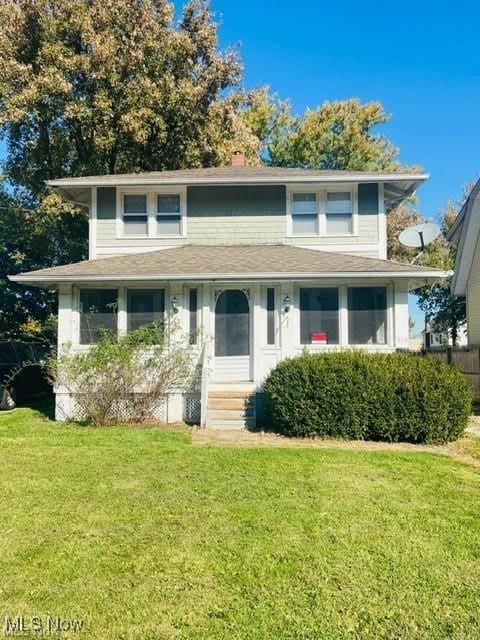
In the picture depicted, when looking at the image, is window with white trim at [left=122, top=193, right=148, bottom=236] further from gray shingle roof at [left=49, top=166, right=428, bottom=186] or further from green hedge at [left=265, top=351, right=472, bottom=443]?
green hedge at [left=265, top=351, right=472, bottom=443]

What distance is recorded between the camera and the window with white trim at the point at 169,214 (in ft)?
39.7

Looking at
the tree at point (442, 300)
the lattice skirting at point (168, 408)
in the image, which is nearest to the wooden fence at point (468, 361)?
the lattice skirting at point (168, 408)

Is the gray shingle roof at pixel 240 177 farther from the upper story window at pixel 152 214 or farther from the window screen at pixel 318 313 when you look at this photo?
the window screen at pixel 318 313

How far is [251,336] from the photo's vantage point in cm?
1027

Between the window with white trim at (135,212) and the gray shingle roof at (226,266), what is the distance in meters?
0.95

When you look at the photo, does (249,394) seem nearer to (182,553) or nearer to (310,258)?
(310,258)

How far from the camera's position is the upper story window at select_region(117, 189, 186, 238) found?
474 inches

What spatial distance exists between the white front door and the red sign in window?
1463 millimetres

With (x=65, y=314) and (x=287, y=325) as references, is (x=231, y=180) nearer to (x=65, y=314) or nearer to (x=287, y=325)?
(x=287, y=325)

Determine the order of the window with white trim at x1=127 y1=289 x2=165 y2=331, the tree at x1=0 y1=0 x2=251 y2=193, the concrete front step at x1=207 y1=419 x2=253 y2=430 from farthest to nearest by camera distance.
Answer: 1. the tree at x1=0 y1=0 x2=251 y2=193
2. the window with white trim at x1=127 y1=289 x2=165 y2=331
3. the concrete front step at x1=207 y1=419 x2=253 y2=430

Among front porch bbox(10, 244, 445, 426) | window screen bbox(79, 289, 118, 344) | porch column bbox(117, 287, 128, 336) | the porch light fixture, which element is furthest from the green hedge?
window screen bbox(79, 289, 118, 344)

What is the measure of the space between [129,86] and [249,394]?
43.7ft

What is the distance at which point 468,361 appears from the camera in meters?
12.8

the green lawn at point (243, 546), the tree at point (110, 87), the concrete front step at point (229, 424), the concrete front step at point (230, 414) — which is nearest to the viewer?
the green lawn at point (243, 546)
